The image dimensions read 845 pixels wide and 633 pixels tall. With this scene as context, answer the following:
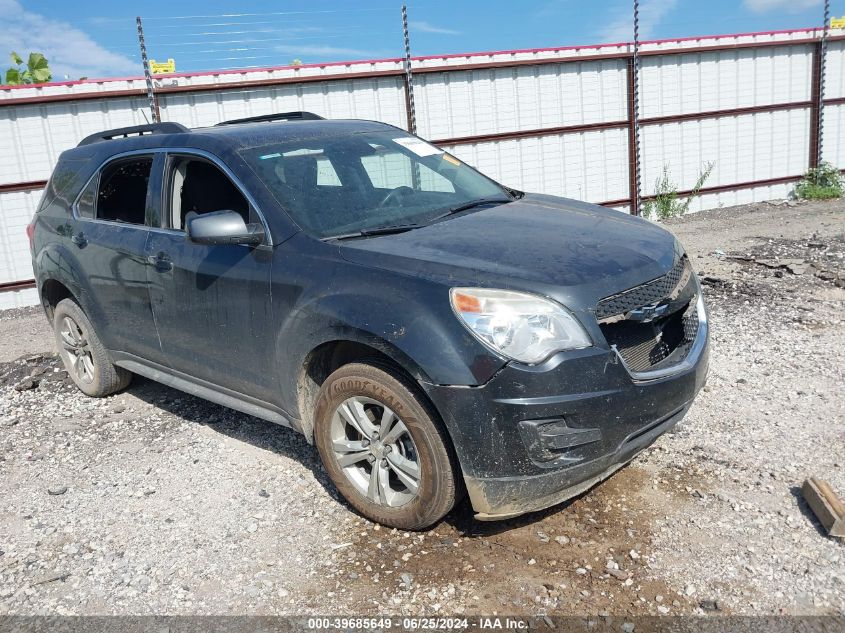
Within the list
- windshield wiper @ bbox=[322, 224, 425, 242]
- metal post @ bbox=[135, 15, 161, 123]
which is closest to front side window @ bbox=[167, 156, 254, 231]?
windshield wiper @ bbox=[322, 224, 425, 242]

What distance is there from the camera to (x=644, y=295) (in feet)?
10.3

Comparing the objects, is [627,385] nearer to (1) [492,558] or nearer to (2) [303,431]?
(1) [492,558]

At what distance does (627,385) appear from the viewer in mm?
2949

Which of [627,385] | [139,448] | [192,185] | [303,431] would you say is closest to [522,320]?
[627,385]

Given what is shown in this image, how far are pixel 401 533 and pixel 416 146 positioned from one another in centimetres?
242

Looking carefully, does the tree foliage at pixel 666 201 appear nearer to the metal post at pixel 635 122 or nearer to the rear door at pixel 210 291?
the metal post at pixel 635 122

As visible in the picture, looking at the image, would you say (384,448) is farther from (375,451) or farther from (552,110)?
(552,110)

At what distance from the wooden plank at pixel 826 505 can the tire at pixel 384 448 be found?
5.05 feet

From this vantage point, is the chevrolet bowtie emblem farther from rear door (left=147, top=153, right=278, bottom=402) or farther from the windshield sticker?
the windshield sticker

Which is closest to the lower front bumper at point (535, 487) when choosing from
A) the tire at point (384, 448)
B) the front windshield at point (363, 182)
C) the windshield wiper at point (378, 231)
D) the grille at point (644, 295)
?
→ the tire at point (384, 448)

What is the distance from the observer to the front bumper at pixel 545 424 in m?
2.82

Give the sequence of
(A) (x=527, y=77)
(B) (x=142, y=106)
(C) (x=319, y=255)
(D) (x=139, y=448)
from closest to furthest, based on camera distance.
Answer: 1. (C) (x=319, y=255)
2. (D) (x=139, y=448)
3. (B) (x=142, y=106)
4. (A) (x=527, y=77)

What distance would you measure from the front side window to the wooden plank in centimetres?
305

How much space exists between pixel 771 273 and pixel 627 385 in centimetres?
542
